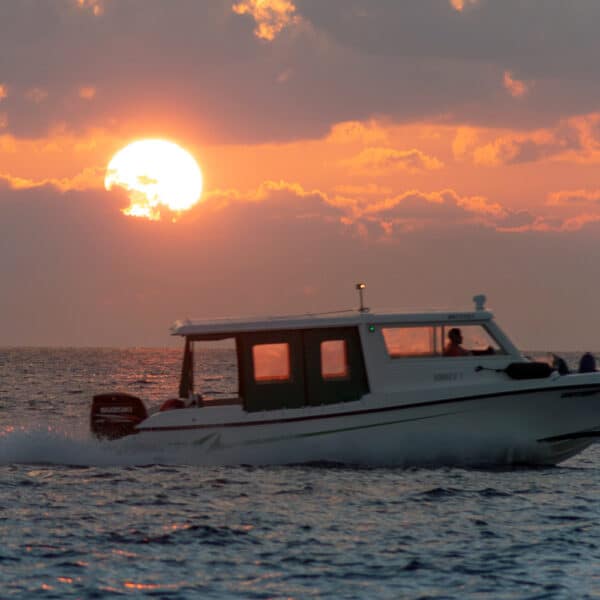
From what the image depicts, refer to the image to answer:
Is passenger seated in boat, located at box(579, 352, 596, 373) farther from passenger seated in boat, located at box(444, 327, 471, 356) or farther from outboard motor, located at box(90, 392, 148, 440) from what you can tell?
outboard motor, located at box(90, 392, 148, 440)

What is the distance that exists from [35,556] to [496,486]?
8.67 metres

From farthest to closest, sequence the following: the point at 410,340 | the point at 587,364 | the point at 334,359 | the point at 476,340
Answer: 1. the point at 587,364
2. the point at 476,340
3. the point at 410,340
4. the point at 334,359

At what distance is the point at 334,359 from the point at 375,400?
1.09m

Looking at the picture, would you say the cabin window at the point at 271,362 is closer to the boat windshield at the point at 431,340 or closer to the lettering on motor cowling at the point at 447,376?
the boat windshield at the point at 431,340

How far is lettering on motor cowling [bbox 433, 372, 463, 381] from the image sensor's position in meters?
21.1

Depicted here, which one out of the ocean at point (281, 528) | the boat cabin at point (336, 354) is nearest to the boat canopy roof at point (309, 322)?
the boat cabin at point (336, 354)

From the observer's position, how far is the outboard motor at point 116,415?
21.8 m

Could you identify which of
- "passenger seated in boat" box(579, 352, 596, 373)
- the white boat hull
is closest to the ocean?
the white boat hull

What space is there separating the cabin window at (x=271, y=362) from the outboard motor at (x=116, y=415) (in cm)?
249

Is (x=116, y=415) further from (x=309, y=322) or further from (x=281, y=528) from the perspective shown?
(x=281, y=528)

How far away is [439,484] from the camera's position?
19.9m

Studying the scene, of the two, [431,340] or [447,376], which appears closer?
[447,376]

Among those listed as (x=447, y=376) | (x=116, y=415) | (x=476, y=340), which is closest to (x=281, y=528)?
(x=447, y=376)

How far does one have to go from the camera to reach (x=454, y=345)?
21.5 meters
